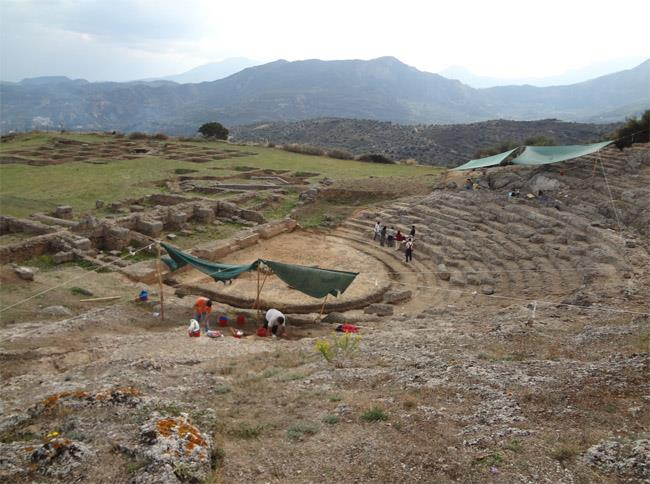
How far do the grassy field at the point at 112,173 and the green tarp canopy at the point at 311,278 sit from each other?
45.4 ft

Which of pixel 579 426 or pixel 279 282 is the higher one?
pixel 579 426

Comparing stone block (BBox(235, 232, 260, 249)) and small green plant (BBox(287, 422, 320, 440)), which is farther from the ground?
small green plant (BBox(287, 422, 320, 440))

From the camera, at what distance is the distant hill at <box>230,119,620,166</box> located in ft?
210

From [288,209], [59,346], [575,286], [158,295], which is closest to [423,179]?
[288,209]

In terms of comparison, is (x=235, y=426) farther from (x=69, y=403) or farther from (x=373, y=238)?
(x=373, y=238)

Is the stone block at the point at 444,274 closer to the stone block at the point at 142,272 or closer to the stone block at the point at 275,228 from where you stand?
the stone block at the point at 275,228

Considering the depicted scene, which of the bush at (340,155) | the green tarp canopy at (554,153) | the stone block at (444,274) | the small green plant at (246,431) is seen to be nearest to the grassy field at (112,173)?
the bush at (340,155)

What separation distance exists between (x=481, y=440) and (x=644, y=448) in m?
1.47

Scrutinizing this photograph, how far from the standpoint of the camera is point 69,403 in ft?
18.8

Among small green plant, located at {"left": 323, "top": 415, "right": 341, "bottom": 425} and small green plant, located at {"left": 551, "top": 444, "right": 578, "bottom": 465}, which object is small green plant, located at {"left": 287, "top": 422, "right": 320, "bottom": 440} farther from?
small green plant, located at {"left": 551, "top": 444, "right": 578, "bottom": 465}

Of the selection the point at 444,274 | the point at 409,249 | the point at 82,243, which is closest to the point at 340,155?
the point at 409,249

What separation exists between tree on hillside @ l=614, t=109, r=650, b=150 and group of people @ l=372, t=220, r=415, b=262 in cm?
1345

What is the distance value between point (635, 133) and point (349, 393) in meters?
24.0

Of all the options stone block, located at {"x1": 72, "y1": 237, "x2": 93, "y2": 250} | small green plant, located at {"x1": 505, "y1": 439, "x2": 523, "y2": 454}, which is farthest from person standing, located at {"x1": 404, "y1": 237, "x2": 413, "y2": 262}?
small green plant, located at {"x1": 505, "y1": 439, "x2": 523, "y2": 454}
